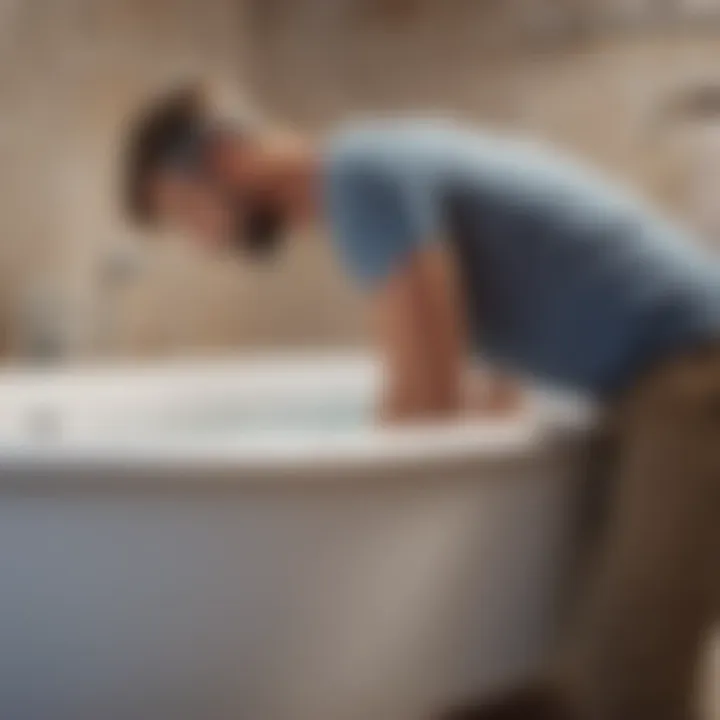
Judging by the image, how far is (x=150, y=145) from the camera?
168 cm

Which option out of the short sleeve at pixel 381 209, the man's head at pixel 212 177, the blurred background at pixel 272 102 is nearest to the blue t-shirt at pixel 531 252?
the short sleeve at pixel 381 209

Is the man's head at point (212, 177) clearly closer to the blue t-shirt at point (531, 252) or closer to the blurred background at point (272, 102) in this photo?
the blue t-shirt at point (531, 252)

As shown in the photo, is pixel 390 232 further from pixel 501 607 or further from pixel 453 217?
pixel 501 607

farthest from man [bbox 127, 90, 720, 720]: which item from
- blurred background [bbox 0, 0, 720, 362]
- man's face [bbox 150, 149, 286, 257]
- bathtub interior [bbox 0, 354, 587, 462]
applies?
blurred background [bbox 0, 0, 720, 362]

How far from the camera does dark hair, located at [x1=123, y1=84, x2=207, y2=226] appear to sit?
1685 mm

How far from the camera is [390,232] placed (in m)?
1.39

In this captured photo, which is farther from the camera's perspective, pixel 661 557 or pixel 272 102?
pixel 272 102

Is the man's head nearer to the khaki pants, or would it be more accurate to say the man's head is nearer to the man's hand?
the man's hand

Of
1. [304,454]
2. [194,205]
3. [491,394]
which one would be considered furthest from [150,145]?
[304,454]

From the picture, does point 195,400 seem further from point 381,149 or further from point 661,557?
point 661,557

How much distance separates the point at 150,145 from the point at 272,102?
1.07 m

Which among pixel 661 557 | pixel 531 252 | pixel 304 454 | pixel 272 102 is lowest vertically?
pixel 661 557

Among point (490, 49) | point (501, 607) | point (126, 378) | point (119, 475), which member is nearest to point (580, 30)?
point (490, 49)

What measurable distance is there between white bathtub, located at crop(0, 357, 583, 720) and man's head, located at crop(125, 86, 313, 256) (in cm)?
36
